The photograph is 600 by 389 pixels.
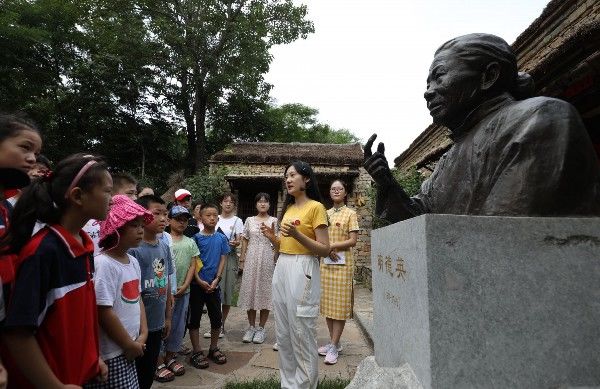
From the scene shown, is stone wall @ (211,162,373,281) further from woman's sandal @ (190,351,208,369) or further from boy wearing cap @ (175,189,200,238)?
woman's sandal @ (190,351,208,369)

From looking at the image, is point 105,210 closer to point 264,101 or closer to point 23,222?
point 23,222

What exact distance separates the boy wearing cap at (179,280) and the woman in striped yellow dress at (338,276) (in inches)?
56.2

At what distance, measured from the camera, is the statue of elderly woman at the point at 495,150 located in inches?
58.4

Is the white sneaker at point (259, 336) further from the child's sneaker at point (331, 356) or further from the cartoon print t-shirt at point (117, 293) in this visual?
the cartoon print t-shirt at point (117, 293)

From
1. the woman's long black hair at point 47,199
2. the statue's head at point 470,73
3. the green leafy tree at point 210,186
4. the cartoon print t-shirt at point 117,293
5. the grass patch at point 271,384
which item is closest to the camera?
the woman's long black hair at point 47,199

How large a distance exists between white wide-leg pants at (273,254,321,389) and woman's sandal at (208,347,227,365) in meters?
1.36

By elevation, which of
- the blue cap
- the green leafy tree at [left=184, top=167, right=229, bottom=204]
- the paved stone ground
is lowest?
the paved stone ground

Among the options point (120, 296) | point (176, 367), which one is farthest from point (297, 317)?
point (176, 367)

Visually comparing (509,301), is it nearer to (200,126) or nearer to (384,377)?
(384,377)

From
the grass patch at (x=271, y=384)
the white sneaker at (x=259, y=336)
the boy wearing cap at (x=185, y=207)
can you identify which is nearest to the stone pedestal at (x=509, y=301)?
the grass patch at (x=271, y=384)

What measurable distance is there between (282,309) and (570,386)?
1.74 m

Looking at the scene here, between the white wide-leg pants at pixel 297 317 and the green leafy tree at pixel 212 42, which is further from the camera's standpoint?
the green leafy tree at pixel 212 42

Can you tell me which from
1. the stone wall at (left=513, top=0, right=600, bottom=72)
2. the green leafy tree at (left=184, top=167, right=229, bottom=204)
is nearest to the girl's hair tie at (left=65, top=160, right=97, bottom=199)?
the stone wall at (left=513, top=0, right=600, bottom=72)

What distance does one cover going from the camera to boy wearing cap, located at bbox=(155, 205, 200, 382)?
11.6 ft
